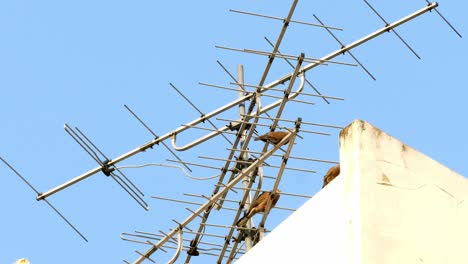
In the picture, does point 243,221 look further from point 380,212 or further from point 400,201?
point 380,212

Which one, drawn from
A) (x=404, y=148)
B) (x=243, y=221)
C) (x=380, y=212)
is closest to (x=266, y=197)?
(x=243, y=221)

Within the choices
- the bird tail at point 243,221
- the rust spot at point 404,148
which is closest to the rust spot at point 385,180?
the rust spot at point 404,148

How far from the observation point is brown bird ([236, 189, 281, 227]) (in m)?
15.3

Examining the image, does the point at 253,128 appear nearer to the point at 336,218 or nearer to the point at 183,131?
the point at 183,131

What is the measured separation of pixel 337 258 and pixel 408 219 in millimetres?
677

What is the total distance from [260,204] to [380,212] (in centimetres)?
396

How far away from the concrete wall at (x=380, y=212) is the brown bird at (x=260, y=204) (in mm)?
2649

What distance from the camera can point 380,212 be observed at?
462 inches

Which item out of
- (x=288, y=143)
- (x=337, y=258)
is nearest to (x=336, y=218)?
(x=337, y=258)

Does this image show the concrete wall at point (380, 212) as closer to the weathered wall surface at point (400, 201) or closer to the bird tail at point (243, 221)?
the weathered wall surface at point (400, 201)

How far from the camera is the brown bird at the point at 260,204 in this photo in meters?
15.3

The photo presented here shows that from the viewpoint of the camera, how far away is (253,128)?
15.6 m

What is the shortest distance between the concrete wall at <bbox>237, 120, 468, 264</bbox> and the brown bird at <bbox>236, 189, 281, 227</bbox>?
2.65 meters

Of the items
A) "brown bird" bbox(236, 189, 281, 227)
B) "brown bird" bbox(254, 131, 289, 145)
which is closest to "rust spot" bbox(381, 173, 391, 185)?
"brown bird" bbox(236, 189, 281, 227)
